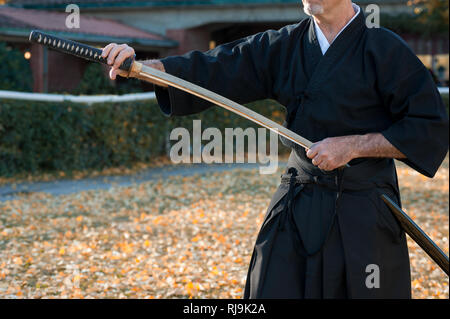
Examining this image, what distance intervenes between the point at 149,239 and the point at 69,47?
498 centimetres

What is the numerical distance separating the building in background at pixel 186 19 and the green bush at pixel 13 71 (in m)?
3.86

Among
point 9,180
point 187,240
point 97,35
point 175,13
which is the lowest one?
point 187,240

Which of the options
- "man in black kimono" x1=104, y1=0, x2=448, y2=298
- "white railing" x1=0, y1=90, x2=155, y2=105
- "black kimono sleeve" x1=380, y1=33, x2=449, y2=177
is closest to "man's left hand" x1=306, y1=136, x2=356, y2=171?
"man in black kimono" x1=104, y1=0, x2=448, y2=298

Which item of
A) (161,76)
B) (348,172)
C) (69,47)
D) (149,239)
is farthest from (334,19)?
(149,239)

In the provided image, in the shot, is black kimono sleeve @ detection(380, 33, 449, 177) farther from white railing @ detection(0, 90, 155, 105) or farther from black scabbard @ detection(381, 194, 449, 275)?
white railing @ detection(0, 90, 155, 105)

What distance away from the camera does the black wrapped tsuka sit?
2.57 meters

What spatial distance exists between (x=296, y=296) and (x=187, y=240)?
475 centimetres

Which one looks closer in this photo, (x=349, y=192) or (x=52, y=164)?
(x=349, y=192)

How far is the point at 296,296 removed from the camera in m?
2.74

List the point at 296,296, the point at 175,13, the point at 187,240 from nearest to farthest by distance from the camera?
the point at 296,296, the point at 187,240, the point at 175,13

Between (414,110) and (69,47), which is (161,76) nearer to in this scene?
(69,47)

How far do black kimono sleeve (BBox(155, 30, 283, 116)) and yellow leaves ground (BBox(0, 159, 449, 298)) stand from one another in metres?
2.83
